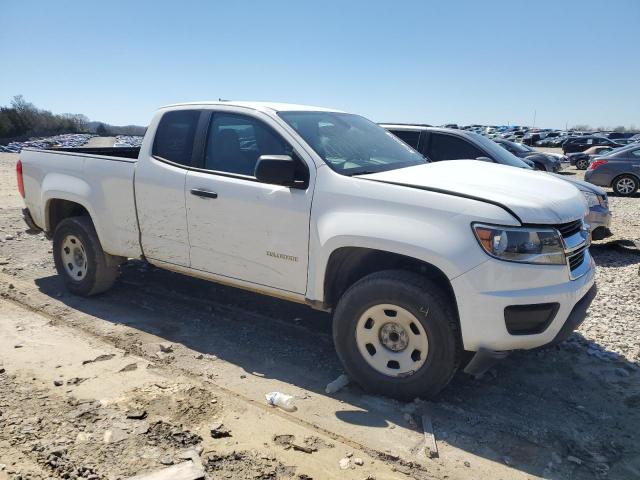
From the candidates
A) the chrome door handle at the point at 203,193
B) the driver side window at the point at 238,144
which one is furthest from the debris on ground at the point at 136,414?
the driver side window at the point at 238,144

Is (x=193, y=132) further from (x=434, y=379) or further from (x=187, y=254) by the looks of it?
(x=434, y=379)

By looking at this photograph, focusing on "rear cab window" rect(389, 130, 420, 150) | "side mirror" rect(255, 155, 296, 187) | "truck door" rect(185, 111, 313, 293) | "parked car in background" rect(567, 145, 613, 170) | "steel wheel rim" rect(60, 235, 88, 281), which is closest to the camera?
"side mirror" rect(255, 155, 296, 187)

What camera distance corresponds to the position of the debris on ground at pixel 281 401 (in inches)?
139

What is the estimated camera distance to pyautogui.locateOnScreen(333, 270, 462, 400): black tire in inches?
132

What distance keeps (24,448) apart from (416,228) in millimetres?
2632

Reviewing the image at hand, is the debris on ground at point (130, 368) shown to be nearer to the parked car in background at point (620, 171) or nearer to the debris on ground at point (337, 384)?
the debris on ground at point (337, 384)

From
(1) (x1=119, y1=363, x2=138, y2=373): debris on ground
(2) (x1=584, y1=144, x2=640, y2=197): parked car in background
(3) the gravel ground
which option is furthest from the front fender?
(2) (x1=584, y1=144, x2=640, y2=197): parked car in background

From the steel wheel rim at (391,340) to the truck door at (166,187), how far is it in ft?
5.95

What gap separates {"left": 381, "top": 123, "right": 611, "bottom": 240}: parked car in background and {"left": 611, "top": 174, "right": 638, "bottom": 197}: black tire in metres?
8.52

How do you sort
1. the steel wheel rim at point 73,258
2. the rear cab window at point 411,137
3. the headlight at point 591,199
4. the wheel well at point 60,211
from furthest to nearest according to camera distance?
the rear cab window at point 411,137 < the headlight at point 591,199 < the wheel well at point 60,211 < the steel wheel rim at point 73,258

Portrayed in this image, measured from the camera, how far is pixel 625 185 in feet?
49.5

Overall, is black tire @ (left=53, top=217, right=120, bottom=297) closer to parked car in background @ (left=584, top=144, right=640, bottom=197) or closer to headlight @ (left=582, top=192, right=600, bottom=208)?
headlight @ (left=582, top=192, right=600, bottom=208)

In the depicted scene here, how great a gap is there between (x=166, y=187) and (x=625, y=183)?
14.6 m

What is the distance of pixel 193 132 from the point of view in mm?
4664
